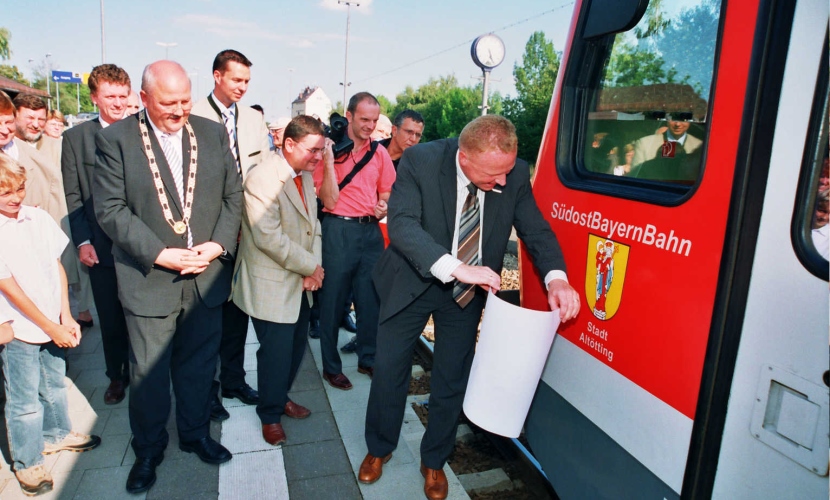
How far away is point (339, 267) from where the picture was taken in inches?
162

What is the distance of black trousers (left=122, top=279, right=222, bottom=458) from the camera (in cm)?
286

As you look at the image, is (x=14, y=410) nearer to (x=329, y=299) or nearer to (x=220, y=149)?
(x=220, y=149)

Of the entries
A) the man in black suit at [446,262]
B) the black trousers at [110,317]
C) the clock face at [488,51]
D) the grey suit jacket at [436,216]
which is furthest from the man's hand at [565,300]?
the clock face at [488,51]

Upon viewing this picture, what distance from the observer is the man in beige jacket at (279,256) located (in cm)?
313

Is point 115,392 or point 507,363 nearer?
point 507,363

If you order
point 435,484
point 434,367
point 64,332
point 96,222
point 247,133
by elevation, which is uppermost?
point 247,133

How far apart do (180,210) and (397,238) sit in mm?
1194

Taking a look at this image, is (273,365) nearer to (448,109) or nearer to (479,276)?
(479,276)

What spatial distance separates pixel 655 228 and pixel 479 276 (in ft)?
2.49

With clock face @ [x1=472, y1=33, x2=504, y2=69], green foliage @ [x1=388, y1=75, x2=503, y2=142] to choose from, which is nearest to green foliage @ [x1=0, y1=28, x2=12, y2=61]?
green foliage @ [x1=388, y1=75, x2=503, y2=142]

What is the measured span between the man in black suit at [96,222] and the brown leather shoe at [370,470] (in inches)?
76.2

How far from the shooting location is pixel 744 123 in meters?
1.56

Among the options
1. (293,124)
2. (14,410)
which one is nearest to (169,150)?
(293,124)

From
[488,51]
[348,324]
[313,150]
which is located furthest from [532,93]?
[313,150]
